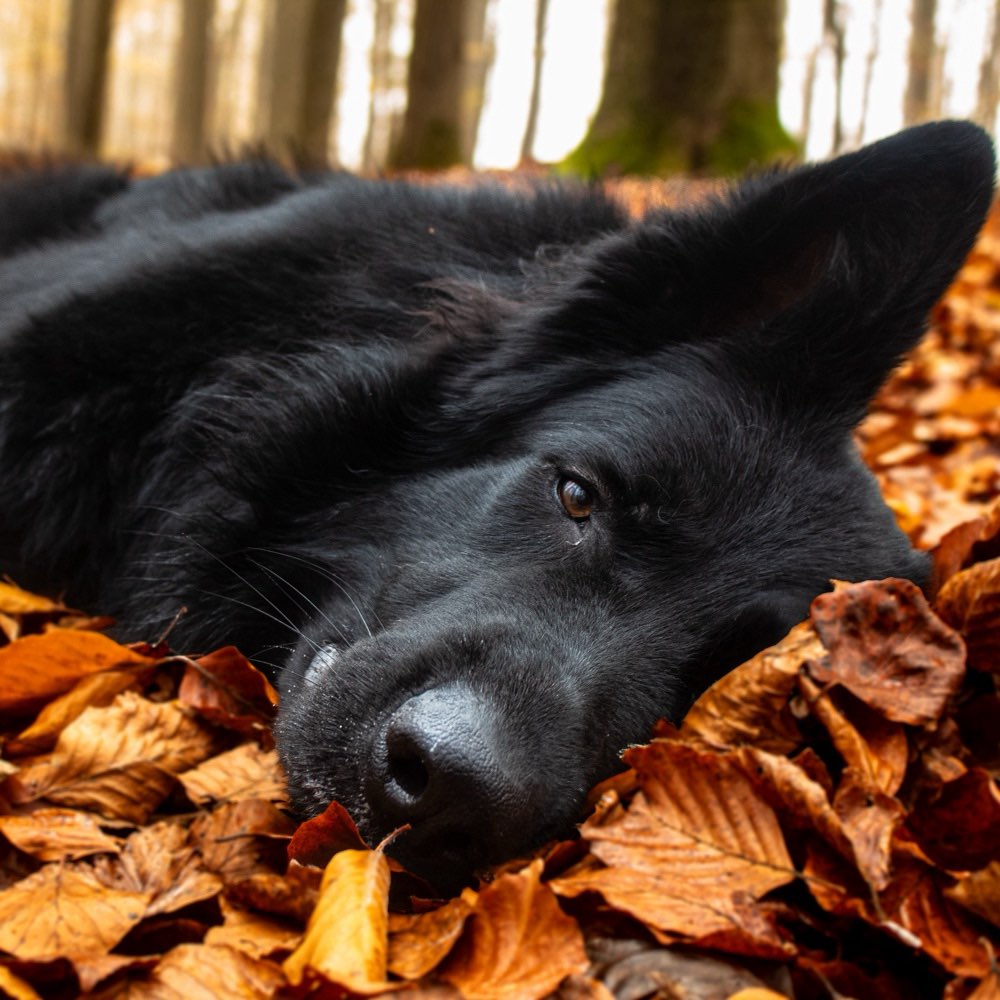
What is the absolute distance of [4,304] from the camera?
3254 millimetres

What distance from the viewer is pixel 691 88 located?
372 inches

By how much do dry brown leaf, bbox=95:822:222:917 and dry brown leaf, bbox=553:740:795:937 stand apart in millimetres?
587

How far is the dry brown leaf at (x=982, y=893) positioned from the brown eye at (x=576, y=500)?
0.97m

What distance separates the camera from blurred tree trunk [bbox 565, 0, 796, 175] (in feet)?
30.2

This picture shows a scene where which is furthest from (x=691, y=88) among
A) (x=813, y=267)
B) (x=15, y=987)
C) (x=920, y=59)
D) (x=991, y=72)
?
(x=991, y=72)

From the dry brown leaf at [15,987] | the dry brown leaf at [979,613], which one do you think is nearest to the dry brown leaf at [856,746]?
the dry brown leaf at [979,613]

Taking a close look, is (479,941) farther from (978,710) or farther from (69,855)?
(978,710)

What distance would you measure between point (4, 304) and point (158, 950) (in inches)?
87.5

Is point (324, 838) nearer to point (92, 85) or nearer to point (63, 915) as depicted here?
point (63, 915)

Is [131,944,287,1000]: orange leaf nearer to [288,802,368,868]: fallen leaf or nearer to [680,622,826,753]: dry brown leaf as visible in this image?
[288,802,368,868]: fallen leaf

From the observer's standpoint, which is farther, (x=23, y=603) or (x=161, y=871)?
(x=23, y=603)

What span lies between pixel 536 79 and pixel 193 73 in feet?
31.3

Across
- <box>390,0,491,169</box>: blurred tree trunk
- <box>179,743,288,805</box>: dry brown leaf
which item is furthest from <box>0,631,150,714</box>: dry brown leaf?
<box>390,0,491,169</box>: blurred tree trunk

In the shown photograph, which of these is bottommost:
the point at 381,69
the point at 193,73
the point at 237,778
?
the point at 237,778
